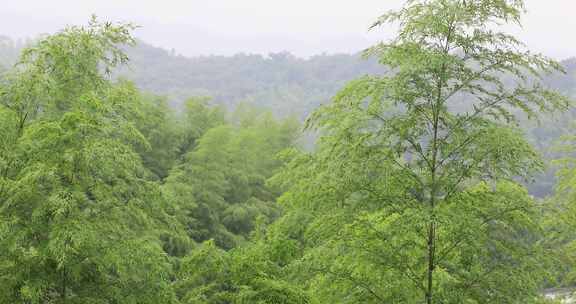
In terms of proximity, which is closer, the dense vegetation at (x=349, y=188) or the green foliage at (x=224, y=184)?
the dense vegetation at (x=349, y=188)

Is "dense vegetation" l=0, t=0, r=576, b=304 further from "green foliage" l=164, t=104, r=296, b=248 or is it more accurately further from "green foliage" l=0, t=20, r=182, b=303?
"green foliage" l=164, t=104, r=296, b=248

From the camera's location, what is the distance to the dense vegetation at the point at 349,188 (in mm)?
6367

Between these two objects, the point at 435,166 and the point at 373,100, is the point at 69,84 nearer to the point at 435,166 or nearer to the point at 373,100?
the point at 373,100

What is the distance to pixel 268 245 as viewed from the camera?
8086mm

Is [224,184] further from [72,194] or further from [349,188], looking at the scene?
[349,188]

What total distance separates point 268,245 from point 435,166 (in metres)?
2.59

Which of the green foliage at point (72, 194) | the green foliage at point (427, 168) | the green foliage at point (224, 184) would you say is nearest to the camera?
the green foliage at point (427, 168)

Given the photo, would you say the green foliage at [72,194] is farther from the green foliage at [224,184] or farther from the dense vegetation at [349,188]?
the green foliage at [224,184]

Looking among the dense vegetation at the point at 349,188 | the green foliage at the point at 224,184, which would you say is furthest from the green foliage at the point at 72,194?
the green foliage at the point at 224,184

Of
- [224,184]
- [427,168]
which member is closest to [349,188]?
[427,168]

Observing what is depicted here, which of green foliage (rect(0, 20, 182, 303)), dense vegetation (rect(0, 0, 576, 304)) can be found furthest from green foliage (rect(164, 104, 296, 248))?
dense vegetation (rect(0, 0, 576, 304))

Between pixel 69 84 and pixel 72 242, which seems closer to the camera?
pixel 72 242

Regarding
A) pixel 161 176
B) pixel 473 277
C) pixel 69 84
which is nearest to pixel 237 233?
pixel 161 176

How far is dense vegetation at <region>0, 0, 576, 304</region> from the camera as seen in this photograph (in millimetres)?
6367
